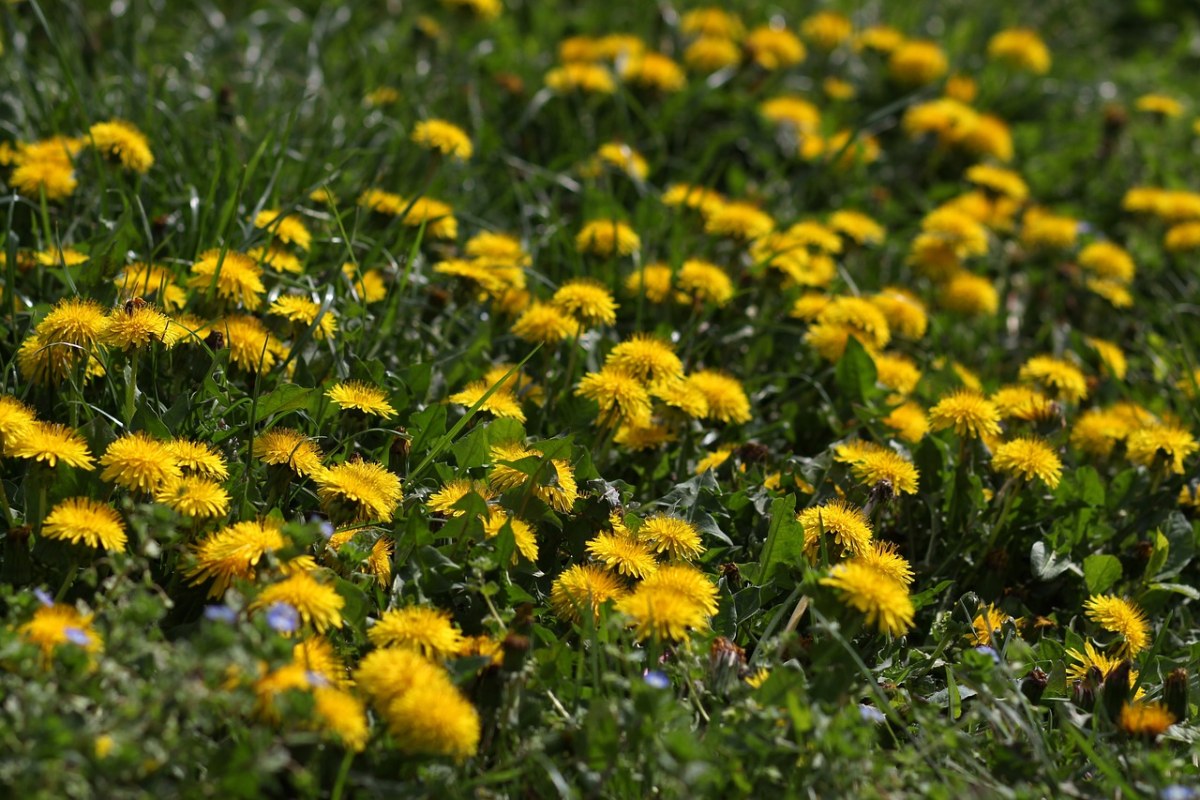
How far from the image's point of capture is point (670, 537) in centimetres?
234

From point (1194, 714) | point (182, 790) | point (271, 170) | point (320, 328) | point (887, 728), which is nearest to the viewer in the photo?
point (182, 790)

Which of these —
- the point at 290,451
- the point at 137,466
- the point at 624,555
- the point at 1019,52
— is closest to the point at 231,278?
the point at 290,451

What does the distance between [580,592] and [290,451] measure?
1.90 feet

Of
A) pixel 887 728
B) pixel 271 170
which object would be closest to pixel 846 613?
pixel 887 728

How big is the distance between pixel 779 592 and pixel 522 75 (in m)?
2.57

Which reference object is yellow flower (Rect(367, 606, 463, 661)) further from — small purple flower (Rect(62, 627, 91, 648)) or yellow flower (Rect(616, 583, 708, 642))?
small purple flower (Rect(62, 627, 91, 648))

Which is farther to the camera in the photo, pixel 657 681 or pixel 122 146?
pixel 122 146

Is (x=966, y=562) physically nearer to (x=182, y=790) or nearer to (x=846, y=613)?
(x=846, y=613)

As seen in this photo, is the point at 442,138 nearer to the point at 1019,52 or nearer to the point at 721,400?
the point at 721,400

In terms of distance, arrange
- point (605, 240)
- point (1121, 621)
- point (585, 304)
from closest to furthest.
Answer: point (1121, 621) → point (585, 304) → point (605, 240)

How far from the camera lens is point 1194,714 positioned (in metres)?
2.39

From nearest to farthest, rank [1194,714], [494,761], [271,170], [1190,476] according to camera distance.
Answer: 1. [494,761]
2. [1194,714]
3. [1190,476]
4. [271,170]

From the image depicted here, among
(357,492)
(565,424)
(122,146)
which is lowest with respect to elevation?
(565,424)

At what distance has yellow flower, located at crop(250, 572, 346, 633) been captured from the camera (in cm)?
193
